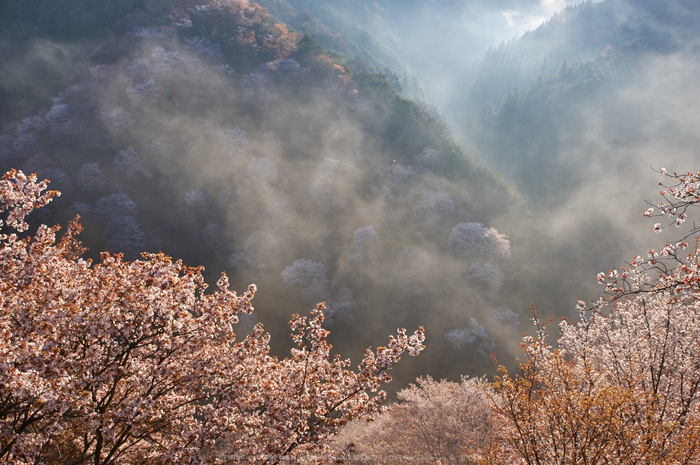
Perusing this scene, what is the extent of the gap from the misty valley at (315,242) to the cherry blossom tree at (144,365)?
0.19 ft

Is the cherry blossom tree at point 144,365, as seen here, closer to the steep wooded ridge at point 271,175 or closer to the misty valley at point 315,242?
the misty valley at point 315,242

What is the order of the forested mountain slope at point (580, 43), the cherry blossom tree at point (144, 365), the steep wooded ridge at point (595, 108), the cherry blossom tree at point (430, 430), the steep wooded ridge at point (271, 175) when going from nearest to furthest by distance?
the cherry blossom tree at point (144, 365)
the cherry blossom tree at point (430, 430)
the steep wooded ridge at point (271, 175)
the steep wooded ridge at point (595, 108)
the forested mountain slope at point (580, 43)

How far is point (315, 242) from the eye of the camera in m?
34.7

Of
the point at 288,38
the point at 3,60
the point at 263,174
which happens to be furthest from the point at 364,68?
the point at 3,60

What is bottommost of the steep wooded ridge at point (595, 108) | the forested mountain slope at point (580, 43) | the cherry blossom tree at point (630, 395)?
the cherry blossom tree at point (630, 395)

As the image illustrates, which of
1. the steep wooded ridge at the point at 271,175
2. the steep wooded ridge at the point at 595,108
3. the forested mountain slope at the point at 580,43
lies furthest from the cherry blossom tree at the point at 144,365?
the forested mountain slope at the point at 580,43

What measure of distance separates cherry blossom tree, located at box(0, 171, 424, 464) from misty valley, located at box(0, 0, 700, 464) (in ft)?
0.19

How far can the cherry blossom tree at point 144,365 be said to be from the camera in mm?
5117

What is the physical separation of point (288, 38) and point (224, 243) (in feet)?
117

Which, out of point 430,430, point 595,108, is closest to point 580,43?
point 595,108

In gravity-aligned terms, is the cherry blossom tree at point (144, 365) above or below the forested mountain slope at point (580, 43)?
below

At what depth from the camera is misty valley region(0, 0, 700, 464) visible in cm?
645

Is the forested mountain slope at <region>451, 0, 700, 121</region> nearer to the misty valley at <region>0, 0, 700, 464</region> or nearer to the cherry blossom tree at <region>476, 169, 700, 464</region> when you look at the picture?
the misty valley at <region>0, 0, 700, 464</region>

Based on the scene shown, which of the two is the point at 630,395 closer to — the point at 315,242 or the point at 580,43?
the point at 315,242
